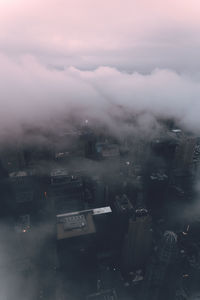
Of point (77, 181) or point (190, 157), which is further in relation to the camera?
point (190, 157)

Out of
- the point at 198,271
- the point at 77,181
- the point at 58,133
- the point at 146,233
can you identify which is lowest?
the point at 198,271

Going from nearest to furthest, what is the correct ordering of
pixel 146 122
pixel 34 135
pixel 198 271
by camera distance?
pixel 198 271 < pixel 34 135 < pixel 146 122

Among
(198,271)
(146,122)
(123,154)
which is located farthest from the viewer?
(146,122)

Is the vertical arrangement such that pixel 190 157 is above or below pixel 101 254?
above

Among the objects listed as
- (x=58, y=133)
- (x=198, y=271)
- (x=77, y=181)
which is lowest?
(x=198, y=271)

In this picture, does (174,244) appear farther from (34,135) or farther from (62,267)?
(34,135)

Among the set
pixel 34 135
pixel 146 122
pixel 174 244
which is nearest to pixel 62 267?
pixel 174 244

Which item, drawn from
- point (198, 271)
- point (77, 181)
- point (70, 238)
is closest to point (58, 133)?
point (77, 181)

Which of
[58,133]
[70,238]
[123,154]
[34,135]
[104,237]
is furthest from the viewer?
Result: [123,154]

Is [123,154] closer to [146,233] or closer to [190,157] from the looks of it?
[190,157]
